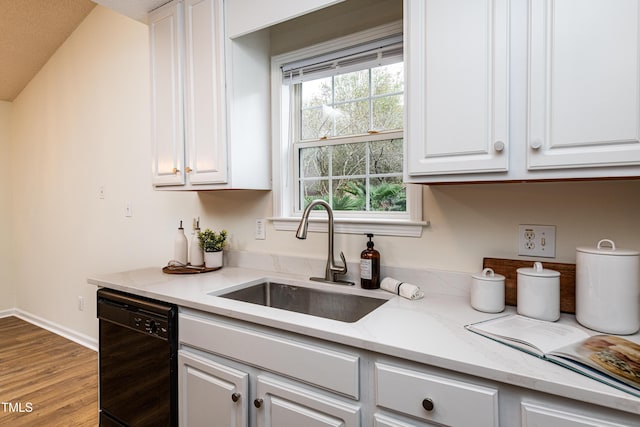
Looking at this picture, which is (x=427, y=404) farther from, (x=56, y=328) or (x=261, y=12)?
(x=56, y=328)

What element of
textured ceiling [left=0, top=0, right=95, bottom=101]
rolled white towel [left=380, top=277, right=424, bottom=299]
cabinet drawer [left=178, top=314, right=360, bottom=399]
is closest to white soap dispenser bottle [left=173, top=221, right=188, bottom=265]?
cabinet drawer [left=178, top=314, right=360, bottom=399]

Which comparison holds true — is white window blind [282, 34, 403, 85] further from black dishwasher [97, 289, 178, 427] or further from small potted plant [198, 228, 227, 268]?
black dishwasher [97, 289, 178, 427]

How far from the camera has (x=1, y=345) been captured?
317cm

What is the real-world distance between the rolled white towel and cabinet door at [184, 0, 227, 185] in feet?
3.04

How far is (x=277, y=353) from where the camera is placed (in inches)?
47.3

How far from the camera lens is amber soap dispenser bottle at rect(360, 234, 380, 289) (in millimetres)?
1547

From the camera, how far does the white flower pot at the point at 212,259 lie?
2059 millimetres

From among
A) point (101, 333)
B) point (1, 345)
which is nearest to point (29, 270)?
point (1, 345)

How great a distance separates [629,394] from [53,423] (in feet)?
8.64

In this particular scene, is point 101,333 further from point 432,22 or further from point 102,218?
point 432,22

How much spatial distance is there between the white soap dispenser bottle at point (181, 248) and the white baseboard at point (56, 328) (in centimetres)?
151

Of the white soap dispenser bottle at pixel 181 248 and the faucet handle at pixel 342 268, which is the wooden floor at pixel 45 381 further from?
the faucet handle at pixel 342 268

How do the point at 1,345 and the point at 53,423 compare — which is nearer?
the point at 53,423

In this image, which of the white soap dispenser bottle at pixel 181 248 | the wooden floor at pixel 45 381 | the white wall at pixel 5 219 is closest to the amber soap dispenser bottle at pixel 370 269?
the white soap dispenser bottle at pixel 181 248
